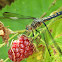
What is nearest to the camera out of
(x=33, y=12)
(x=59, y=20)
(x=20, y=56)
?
(x=20, y=56)

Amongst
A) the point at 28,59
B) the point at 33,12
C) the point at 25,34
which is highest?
the point at 33,12

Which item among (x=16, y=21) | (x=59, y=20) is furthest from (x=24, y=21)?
(x=59, y=20)

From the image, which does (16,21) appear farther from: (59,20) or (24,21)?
(59,20)

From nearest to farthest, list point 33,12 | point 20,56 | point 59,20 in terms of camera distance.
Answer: point 20,56, point 59,20, point 33,12

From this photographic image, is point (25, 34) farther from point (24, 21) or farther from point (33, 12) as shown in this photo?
point (33, 12)

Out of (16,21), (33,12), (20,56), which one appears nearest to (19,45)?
(20,56)

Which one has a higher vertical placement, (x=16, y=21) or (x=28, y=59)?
(x=16, y=21)

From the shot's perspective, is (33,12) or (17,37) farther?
(33,12)
